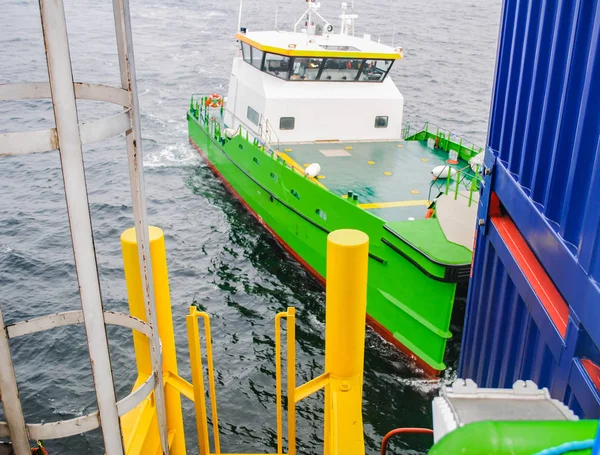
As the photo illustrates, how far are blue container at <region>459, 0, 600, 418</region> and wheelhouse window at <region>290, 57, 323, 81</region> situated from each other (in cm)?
955

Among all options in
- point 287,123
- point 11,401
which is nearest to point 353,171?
point 287,123

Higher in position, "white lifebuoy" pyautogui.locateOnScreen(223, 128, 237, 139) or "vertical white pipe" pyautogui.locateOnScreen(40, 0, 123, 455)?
"vertical white pipe" pyautogui.locateOnScreen(40, 0, 123, 455)

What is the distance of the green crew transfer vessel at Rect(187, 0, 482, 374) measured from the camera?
933 centimetres

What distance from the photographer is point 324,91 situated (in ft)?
47.3

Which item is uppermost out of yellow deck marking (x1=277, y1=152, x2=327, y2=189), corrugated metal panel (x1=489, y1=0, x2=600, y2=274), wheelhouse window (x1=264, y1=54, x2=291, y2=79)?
corrugated metal panel (x1=489, y1=0, x2=600, y2=274)

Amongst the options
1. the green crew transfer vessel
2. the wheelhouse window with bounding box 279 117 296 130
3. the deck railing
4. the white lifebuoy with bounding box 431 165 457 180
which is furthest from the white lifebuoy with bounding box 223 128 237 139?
the white lifebuoy with bounding box 431 165 457 180

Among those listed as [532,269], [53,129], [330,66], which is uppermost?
[53,129]

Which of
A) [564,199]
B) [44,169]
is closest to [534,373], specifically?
[564,199]

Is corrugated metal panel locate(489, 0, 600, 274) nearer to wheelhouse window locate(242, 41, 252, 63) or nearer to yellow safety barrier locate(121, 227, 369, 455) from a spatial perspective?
yellow safety barrier locate(121, 227, 369, 455)

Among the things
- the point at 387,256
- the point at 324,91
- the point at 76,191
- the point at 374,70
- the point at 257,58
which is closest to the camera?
the point at 76,191

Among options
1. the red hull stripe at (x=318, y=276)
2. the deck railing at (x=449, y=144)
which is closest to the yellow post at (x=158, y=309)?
the red hull stripe at (x=318, y=276)

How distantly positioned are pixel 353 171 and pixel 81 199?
34.3 ft

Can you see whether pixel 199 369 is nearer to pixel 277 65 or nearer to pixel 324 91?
pixel 324 91

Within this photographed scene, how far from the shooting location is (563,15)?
3969 mm
